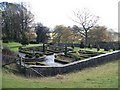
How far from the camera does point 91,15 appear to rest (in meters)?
56.7

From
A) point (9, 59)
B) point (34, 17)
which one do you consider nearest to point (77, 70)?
point (9, 59)

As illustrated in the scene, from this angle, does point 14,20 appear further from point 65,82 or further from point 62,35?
point 65,82

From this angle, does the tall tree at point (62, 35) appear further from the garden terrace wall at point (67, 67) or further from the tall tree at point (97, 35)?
the garden terrace wall at point (67, 67)

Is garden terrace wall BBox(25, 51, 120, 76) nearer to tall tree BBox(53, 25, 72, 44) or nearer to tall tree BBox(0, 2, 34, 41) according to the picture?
tall tree BBox(0, 2, 34, 41)

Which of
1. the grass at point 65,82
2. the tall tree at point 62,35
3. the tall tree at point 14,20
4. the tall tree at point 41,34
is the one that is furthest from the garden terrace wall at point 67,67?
the tall tree at point 41,34

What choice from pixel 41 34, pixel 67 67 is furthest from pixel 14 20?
pixel 67 67

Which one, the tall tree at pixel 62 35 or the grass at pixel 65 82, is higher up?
the tall tree at pixel 62 35

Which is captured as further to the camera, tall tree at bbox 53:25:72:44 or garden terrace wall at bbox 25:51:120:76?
tall tree at bbox 53:25:72:44

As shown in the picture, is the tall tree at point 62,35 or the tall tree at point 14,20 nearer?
the tall tree at point 14,20

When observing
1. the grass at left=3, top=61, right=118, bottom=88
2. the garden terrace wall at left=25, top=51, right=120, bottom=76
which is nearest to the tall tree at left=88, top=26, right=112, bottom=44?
the garden terrace wall at left=25, top=51, right=120, bottom=76

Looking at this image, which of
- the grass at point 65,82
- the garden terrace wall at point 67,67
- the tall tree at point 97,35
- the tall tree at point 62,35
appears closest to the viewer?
the grass at point 65,82

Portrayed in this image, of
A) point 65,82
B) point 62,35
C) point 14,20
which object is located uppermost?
point 14,20

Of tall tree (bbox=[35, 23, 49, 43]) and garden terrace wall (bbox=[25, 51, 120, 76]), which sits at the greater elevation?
tall tree (bbox=[35, 23, 49, 43])

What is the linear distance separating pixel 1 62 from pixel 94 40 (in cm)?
3722
